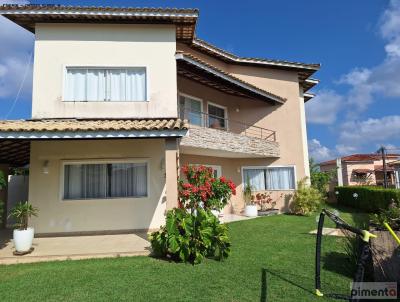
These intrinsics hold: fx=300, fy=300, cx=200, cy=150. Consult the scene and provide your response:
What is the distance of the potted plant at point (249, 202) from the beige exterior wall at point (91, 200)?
7.96 meters

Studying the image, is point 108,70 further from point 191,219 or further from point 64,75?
point 191,219

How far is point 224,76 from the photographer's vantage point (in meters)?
16.8

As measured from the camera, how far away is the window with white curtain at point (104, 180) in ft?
44.9

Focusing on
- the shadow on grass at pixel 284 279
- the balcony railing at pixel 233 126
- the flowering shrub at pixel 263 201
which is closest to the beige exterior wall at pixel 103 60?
the balcony railing at pixel 233 126

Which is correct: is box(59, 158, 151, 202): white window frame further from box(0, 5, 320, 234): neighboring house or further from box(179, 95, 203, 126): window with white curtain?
box(179, 95, 203, 126): window with white curtain

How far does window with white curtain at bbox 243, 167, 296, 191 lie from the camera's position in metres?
22.0

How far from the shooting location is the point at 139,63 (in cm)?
1455

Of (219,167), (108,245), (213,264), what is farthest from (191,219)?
(219,167)

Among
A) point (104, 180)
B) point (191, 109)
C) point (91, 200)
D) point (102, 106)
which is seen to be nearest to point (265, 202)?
point (191, 109)

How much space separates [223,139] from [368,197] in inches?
504

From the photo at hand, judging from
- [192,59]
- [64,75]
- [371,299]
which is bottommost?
[371,299]

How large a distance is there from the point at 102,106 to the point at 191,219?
7.70 meters

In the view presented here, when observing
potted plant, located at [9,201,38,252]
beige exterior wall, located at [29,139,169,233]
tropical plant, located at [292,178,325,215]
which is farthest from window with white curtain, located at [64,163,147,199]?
tropical plant, located at [292,178,325,215]

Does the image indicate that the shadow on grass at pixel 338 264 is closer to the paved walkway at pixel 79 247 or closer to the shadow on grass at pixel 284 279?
the shadow on grass at pixel 284 279
